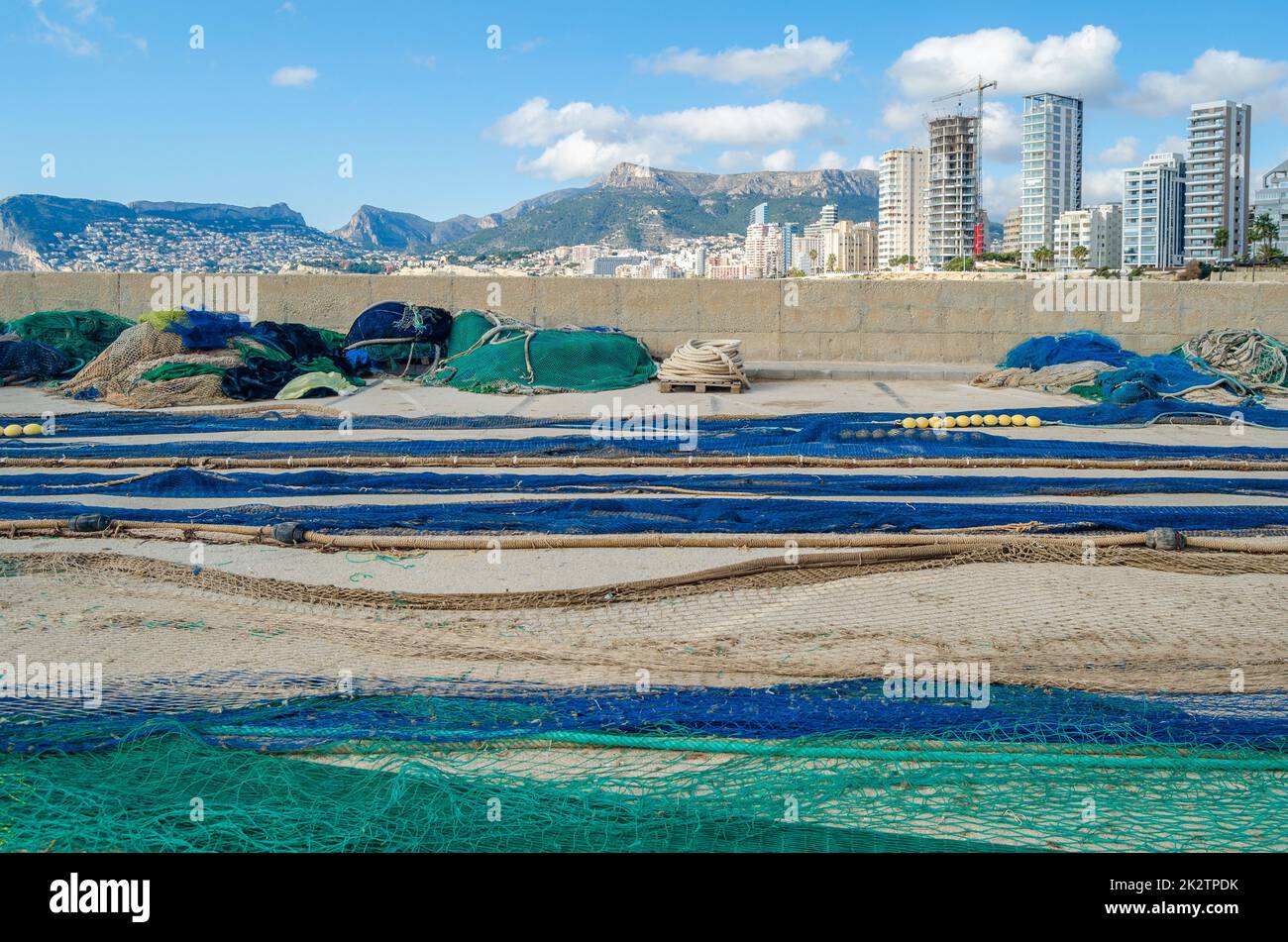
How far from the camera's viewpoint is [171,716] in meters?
3.38

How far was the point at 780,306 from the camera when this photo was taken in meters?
13.6

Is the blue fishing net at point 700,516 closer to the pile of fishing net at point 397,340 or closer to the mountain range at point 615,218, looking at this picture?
the pile of fishing net at point 397,340

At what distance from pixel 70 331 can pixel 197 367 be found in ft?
8.91

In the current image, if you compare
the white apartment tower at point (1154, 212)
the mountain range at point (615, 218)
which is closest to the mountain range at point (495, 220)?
the mountain range at point (615, 218)

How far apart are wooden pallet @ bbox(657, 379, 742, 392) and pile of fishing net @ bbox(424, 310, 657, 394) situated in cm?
52

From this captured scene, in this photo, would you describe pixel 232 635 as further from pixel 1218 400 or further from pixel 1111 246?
pixel 1111 246

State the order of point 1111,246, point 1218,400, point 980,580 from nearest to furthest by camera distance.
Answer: point 980,580 < point 1218,400 < point 1111,246

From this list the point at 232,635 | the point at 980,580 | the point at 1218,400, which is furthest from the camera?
the point at 1218,400

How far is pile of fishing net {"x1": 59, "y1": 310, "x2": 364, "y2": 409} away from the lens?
35.1 feet

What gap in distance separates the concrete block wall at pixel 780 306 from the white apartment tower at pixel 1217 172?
179 metres

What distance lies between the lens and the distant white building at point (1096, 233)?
188500 mm

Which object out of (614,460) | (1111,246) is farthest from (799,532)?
(1111,246)

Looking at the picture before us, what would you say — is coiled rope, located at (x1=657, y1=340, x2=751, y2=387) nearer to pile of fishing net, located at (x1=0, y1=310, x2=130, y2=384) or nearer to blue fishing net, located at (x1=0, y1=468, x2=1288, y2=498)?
blue fishing net, located at (x1=0, y1=468, x2=1288, y2=498)
